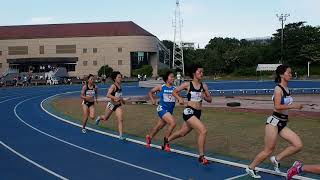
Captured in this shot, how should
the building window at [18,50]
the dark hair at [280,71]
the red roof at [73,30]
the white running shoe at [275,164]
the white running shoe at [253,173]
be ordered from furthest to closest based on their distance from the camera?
1. the building window at [18,50]
2. the red roof at [73,30]
3. the white running shoe at [275,164]
4. the white running shoe at [253,173]
5. the dark hair at [280,71]


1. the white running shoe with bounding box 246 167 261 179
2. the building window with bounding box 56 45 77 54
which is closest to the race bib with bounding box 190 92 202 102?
the white running shoe with bounding box 246 167 261 179

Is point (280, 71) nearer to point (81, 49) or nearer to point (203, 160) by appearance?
point (203, 160)

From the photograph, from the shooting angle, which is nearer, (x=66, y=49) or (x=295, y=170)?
(x=295, y=170)

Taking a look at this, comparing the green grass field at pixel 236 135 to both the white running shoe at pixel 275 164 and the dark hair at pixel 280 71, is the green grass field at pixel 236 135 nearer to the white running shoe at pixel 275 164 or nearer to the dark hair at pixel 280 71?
the white running shoe at pixel 275 164

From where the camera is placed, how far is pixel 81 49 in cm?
9631

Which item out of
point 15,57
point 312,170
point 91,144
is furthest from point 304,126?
point 15,57

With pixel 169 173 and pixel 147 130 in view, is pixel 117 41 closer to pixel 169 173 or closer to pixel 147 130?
pixel 147 130

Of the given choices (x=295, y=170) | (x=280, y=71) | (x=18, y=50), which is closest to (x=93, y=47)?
(x=18, y=50)

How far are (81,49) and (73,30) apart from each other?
530 cm

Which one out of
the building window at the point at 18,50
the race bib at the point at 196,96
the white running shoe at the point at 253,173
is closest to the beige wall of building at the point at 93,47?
the building window at the point at 18,50

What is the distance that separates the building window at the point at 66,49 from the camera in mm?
96500

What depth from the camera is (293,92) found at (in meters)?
41.0

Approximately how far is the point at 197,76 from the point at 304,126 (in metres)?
6.89

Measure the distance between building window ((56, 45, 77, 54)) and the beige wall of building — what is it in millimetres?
467
